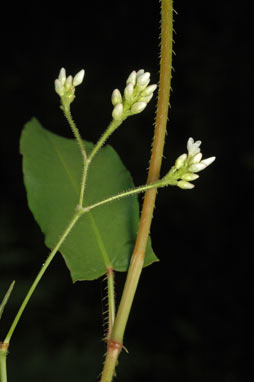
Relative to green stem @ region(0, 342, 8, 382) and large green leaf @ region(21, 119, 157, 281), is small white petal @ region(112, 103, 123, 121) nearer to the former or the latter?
large green leaf @ region(21, 119, 157, 281)

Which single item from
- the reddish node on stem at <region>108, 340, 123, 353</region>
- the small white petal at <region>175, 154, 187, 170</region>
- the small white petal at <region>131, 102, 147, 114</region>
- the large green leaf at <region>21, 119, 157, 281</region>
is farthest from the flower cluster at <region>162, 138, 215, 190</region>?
the reddish node on stem at <region>108, 340, 123, 353</region>

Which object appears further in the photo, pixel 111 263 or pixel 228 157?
pixel 228 157

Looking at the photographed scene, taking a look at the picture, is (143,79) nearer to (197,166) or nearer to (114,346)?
(197,166)

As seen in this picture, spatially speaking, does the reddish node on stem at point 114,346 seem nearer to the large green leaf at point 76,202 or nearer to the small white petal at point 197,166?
the large green leaf at point 76,202

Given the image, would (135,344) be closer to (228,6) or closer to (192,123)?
(192,123)

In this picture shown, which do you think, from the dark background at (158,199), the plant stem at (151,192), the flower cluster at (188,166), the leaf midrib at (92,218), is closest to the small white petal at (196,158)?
the flower cluster at (188,166)

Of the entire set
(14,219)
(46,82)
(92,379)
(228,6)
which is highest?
(228,6)

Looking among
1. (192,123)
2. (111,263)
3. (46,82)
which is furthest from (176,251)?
(111,263)
